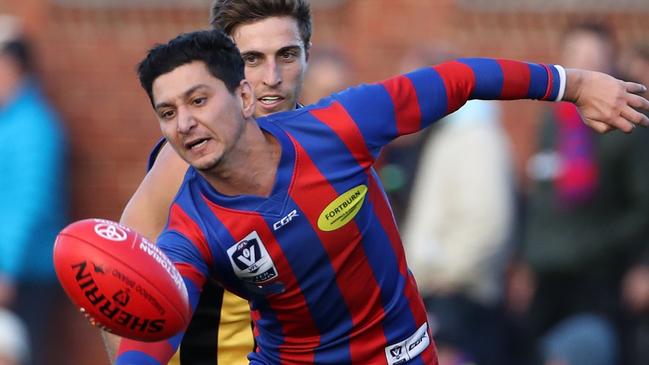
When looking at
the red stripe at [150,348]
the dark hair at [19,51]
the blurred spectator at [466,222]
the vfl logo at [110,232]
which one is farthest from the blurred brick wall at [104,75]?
the vfl logo at [110,232]

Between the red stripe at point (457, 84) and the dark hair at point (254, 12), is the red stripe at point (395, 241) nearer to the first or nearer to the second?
the red stripe at point (457, 84)

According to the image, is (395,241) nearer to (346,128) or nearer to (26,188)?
(346,128)

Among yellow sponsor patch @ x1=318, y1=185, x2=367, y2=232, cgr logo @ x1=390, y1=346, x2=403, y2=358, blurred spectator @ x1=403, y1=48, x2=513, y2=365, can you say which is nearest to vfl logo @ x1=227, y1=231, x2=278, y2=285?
yellow sponsor patch @ x1=318, y1=185, x2=367, y2=232

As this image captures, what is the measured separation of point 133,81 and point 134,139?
379 millimetres

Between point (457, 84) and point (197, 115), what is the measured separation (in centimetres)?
92

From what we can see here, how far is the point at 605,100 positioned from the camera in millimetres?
5926

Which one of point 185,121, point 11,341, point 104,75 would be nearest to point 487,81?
point 185,121

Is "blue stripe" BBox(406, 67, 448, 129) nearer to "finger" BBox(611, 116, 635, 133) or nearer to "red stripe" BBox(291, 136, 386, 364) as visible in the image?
"red stripe" BBox(291, 136, 386, 364)

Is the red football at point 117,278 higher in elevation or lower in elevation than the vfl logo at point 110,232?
lower

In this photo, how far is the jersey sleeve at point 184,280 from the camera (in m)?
5.45

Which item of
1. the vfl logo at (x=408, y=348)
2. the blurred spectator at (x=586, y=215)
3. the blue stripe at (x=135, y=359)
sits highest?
the blue stripe at (x=135, y=359)

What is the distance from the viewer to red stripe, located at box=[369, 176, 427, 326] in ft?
19.6

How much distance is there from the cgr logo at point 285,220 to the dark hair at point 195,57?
17.2 inches

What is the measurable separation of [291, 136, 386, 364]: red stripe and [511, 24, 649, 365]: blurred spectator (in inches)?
136
